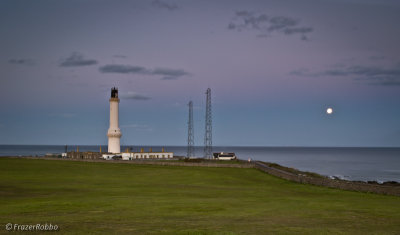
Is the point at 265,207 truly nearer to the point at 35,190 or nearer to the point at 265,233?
the point at 265,233

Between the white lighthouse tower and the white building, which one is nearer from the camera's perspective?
the white building

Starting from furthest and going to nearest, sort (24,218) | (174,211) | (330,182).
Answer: (330,182) → (174,211) → (24,218)

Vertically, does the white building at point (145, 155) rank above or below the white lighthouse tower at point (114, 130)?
below

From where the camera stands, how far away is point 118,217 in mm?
19531

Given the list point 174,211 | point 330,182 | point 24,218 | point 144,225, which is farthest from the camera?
point 330,182

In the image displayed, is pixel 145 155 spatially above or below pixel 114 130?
below

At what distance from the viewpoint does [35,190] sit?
33.8 m

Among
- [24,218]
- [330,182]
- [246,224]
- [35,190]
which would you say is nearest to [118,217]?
[24,218]

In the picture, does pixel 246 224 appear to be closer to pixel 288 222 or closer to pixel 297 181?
pixel 288 222

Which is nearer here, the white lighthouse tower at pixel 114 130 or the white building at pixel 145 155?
the white building at pixel 145 155

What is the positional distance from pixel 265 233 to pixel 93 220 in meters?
7.34

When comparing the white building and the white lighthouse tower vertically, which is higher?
the white lighthouse tower

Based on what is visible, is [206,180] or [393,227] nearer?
[393,227]

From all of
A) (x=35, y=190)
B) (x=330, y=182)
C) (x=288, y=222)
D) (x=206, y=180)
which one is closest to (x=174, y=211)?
(x=288, y=222)
